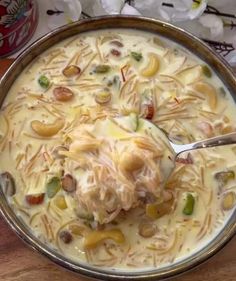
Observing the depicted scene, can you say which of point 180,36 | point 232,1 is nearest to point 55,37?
point 180,36

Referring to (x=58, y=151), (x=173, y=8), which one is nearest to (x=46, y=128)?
(x=58, y=151)

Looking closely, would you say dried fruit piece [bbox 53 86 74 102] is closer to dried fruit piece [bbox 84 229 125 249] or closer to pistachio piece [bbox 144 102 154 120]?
pistachio piece [bbox 144 102 154 120]

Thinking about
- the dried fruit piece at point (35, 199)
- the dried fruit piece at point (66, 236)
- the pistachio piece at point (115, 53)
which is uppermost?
the pistachio piece at point (115, 53)

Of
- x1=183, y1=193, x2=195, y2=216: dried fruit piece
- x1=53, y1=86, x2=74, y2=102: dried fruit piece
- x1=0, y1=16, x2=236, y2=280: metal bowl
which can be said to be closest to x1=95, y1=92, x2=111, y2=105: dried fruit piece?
x1=53, y1=86, x2=74, y2=102: dried fruit piece

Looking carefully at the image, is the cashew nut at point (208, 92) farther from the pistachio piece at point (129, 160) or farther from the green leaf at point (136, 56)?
the pistachio piece at point (129, 160)

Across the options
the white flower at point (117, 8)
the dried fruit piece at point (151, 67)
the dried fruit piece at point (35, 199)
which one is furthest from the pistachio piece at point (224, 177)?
the white flower at point (117, 8)

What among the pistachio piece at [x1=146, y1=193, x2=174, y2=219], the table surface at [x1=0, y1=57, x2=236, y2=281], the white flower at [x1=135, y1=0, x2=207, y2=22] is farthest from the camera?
the white flower at [x1=135, y1=0, x2=207, y2=22]

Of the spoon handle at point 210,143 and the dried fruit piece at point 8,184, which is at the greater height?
the spoon handle at point 210,143

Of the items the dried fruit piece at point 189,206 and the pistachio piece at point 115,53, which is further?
the pistachio piece at point 115,53
